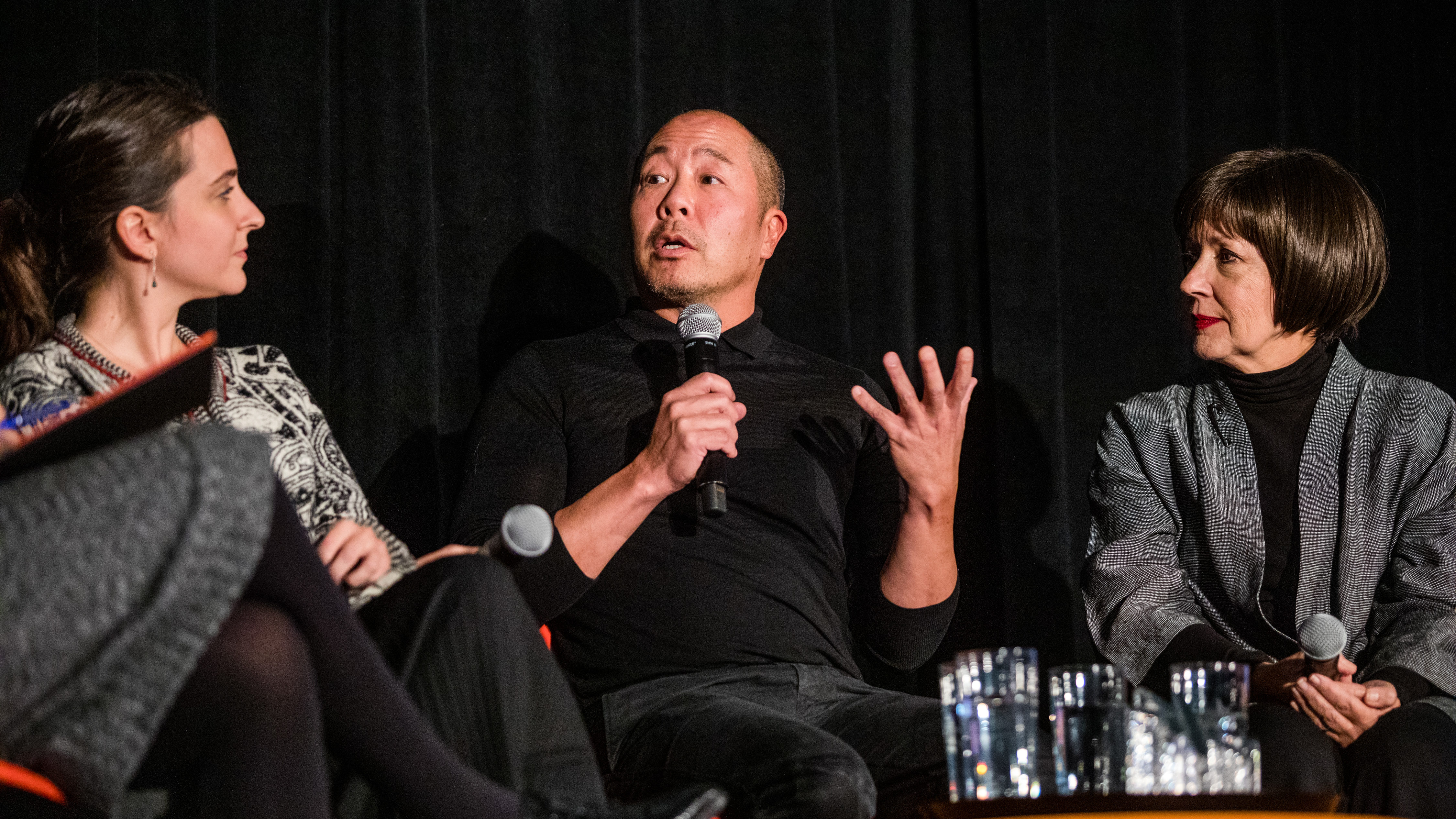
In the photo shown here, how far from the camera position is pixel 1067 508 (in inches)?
104

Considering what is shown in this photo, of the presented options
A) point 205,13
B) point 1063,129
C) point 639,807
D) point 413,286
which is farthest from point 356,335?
point 1063,129

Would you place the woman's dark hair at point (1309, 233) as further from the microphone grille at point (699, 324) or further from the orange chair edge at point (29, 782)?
the orange chair edge at point (29, 782)

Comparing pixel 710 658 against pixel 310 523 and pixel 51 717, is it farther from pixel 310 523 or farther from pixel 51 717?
pixel 51 717

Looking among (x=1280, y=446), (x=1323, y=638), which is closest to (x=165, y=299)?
(x=1323, y=638)

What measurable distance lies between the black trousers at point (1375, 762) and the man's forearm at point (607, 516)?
85cm

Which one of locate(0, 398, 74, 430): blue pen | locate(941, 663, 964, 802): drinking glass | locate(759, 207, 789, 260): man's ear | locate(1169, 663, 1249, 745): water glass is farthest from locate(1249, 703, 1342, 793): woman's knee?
locate(0, 398, 74, 430): blue pen

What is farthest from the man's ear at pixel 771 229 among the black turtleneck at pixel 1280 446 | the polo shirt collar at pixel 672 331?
the black turtleneck at pixel 1280 446

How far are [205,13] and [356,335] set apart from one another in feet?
2.06

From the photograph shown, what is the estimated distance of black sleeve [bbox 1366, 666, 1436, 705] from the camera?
1.66 m

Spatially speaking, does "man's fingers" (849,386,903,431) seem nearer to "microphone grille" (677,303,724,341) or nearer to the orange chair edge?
"microphone grille" (677,303,724,341)

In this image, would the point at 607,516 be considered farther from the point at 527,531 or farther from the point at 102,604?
the point at 102,604

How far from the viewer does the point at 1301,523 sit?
1.88 metres

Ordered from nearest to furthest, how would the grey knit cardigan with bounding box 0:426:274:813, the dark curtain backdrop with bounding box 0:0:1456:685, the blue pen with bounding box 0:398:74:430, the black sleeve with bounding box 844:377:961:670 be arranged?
the grey knit cardigan with bounding box 0:426:274:813, the blue pen with bounding box 0:398:74:430, the black sleeve with bounding box 844:377:961:670, the dark curtain backdrop with bounding box 0:0:1456:685

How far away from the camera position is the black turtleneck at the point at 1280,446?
1.91m
